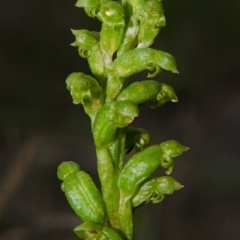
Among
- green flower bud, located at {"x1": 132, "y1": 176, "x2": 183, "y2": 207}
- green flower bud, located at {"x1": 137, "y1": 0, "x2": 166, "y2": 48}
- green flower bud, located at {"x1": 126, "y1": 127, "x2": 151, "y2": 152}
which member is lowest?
green flower bud, located at {"x1": 132, "y1": 176, "x2": 183, "y2": 207}

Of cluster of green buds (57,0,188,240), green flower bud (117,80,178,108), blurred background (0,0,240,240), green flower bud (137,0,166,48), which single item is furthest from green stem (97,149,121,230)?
blurred background (0,0,240,240)

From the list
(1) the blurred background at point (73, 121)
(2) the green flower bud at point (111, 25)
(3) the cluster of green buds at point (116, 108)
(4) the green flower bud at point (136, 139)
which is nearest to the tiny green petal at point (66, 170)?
(3) the cluster of green buds at point (116, 108)

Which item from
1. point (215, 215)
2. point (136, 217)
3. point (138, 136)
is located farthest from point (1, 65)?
point (138, 136)

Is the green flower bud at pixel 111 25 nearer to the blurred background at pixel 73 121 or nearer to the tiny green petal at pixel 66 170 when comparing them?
the tiny green petal at pixel 66 170

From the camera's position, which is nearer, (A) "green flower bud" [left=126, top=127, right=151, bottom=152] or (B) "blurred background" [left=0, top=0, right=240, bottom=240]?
(A) "green flower bud" [left=126, top=127, right=151, bottom=152]

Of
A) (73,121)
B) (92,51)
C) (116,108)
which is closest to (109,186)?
(116,108)

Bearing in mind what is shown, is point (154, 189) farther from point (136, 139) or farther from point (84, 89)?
point (84, 89)

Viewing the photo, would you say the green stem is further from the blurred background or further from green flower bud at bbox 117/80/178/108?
the blurred background
